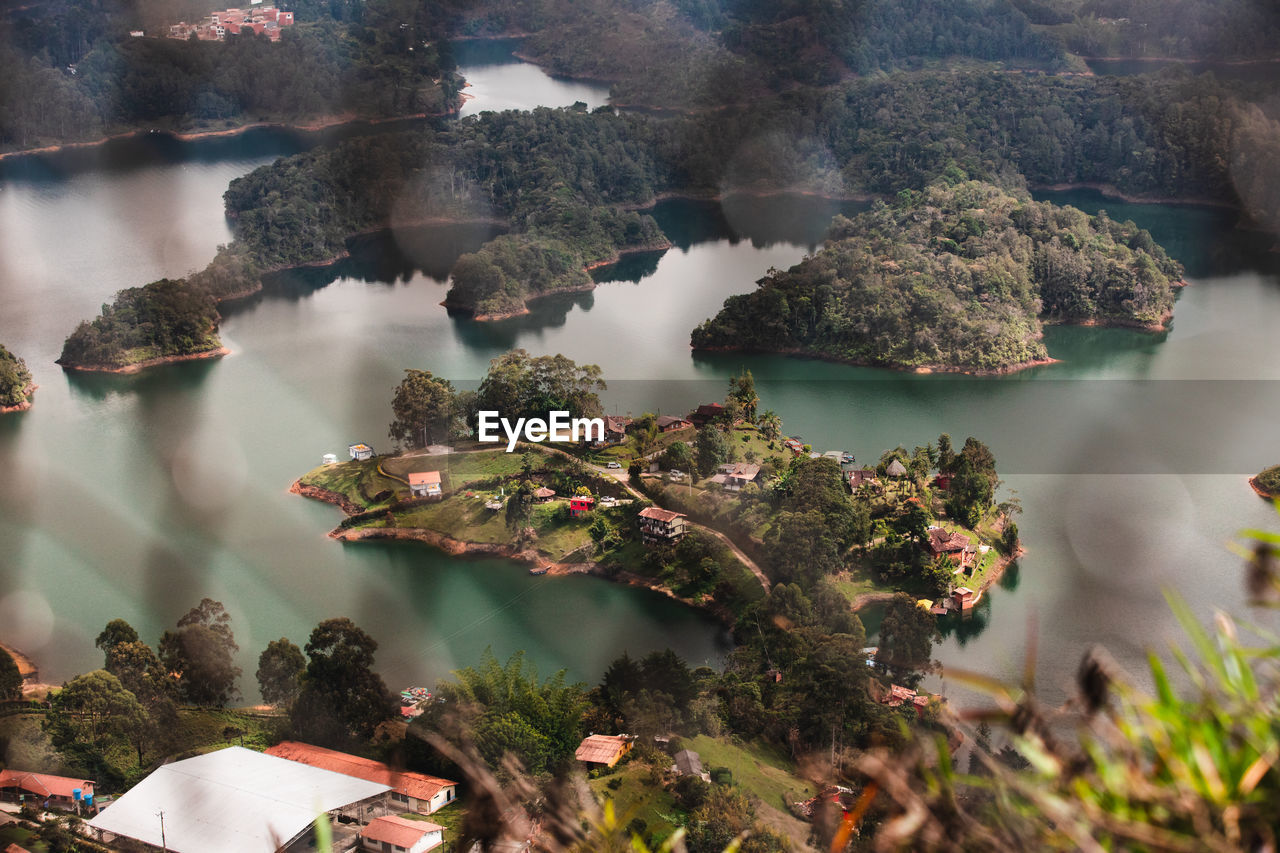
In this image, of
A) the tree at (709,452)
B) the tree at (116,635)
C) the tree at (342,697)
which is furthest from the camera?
the tree at (709,452)

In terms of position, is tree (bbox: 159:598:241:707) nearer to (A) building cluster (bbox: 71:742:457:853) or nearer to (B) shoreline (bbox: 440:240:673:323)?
(A) building cluster (bbox: 71:742:457:853)

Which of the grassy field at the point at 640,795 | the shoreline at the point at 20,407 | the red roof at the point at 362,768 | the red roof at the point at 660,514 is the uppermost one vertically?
the grassy field at the point at 640,795

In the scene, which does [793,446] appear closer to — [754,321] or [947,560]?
[947,560]

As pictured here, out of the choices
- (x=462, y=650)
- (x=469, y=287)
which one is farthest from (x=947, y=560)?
(x=469, y=287)

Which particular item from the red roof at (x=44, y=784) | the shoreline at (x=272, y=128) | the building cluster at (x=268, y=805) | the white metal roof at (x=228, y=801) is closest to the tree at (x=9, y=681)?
the red roof at (x=44, y=784)

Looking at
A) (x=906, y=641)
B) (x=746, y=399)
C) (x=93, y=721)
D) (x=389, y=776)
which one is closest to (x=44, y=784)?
(x=93, y=721)

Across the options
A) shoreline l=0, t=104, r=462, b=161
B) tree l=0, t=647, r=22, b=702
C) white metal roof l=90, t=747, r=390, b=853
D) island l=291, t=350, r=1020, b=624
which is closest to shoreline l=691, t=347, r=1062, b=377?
island l=291, t=350, r=1020, b=624

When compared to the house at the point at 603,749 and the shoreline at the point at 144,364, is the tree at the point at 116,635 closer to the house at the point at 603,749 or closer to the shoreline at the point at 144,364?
the house at the point at 603,749
